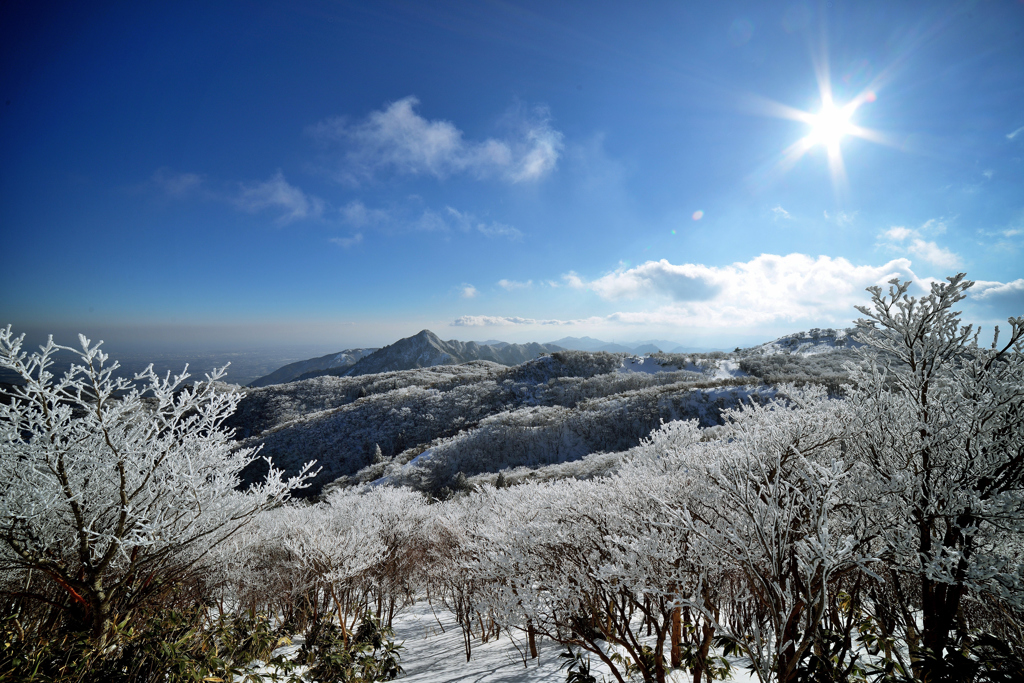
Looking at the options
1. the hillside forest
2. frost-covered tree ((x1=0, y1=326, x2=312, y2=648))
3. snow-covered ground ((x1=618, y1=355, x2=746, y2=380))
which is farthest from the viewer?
snow-covered ground ((x1=618, y1=355, x2=746, y2=380))

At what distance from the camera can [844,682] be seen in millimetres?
5758

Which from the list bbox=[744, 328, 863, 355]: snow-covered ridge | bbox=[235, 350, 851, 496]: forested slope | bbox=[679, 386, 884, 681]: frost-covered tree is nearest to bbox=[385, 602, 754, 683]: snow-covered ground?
bbox=[679, 386, 884, 681]: frost-covered tree

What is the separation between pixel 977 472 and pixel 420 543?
19.4m

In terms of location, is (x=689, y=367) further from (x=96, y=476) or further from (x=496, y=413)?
(x=96, y=476)

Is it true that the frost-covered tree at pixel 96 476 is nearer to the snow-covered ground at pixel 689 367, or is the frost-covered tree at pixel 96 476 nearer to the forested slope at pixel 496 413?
the forested slope at pixel 496 413

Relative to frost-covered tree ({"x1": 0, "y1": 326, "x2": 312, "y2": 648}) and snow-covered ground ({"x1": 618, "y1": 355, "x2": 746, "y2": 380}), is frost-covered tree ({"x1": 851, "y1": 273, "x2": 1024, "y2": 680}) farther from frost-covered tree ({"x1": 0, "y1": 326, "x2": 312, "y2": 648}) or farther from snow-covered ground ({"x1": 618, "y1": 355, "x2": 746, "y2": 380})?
snow-covered ground ({"x1": 618, "y1": 355, "x2": 746, "y2": 380})

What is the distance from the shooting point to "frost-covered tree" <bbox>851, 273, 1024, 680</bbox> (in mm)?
5348

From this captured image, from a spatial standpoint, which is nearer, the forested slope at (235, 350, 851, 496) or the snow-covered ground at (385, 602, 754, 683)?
the snow-covered ground at (385, 602, 754, 683)

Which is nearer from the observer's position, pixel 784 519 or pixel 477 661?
pixel 784 519

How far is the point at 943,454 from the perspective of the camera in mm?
5934

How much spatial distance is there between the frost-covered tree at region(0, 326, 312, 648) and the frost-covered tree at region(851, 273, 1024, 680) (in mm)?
11198

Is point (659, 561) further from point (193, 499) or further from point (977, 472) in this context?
point (193, 499)

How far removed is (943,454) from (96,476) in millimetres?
13712

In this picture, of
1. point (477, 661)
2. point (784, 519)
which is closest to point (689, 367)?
point (477, 661)
